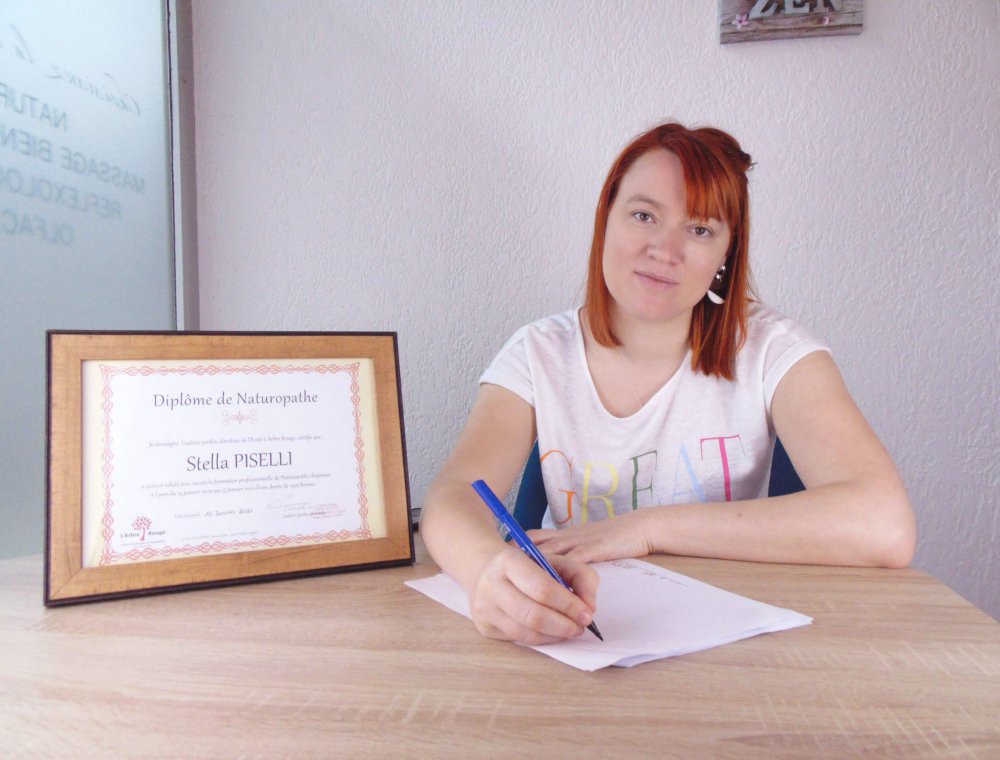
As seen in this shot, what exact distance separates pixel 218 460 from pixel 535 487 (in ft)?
2.13

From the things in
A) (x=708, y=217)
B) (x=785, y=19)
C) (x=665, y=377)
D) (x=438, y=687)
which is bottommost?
(x=438, y=687)

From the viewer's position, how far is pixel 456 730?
0.49 metres

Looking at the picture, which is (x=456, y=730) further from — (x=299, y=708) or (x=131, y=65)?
(x=131, y=65)

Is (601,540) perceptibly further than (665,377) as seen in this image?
No

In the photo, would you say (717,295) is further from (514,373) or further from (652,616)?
(652,616)

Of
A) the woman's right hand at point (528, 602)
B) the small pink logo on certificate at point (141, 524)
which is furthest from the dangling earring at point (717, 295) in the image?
the small pink logo on certificate at point (141, 524)

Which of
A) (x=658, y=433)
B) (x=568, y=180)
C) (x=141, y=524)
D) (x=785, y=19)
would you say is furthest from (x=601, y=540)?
(x=785, y=19)

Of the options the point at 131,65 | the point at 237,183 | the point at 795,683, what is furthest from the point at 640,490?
the point at 131,65

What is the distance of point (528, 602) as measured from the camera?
63 centimetres

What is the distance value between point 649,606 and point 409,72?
1280 mm

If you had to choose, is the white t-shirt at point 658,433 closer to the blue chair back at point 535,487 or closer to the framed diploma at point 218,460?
the blue chair back at point 535,487

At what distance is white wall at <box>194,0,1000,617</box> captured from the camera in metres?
1.49

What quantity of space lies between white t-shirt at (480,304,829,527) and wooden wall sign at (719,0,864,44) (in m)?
0.62

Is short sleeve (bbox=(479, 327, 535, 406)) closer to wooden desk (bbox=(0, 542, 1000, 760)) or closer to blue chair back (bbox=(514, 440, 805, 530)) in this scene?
blue chair back (bbox=(514, 440, 805, 530))
